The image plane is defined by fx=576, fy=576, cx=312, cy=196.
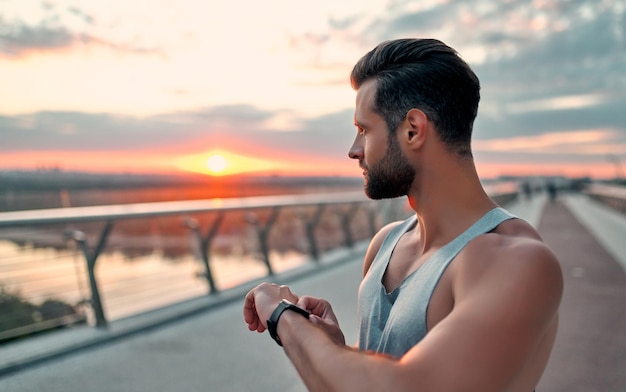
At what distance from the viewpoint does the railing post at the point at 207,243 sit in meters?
6.98

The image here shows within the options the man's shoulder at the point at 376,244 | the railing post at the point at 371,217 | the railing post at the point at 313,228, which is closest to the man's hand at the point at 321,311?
the man's shoulder at the point at 376,244

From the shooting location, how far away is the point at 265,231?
8.55 meters

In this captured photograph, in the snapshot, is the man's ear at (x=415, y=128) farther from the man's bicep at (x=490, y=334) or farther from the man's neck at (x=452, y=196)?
the man's bicep at (x=490, y=334)

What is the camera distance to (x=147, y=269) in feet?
21.2

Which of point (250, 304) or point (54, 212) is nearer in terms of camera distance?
point (250, 304)

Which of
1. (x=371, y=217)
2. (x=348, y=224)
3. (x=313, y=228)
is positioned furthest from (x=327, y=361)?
(x=371, y=217)

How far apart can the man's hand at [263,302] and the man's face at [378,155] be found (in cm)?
33

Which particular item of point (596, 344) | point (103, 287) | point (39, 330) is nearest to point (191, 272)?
point (103, 287)

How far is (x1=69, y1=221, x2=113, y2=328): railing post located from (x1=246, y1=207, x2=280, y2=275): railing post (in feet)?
9.62

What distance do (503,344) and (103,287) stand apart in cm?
529

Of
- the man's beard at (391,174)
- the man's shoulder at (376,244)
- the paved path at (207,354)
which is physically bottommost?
the paved path at (207,354)

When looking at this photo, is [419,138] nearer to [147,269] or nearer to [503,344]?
[503,344]

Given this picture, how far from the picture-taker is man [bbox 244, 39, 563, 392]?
1.07 metres

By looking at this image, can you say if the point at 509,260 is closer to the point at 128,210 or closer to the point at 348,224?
the point at 128,210
